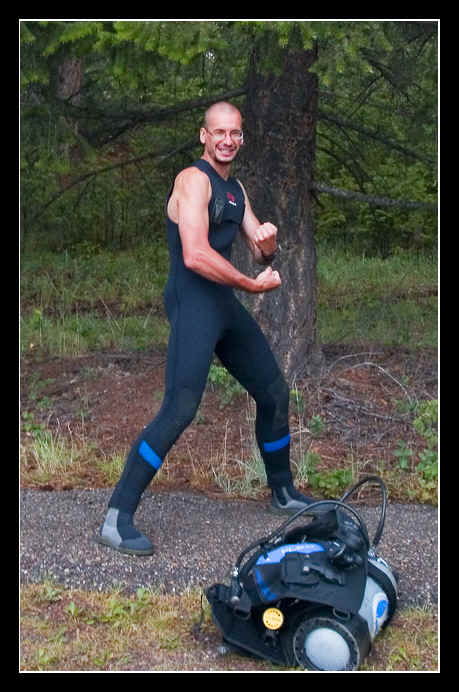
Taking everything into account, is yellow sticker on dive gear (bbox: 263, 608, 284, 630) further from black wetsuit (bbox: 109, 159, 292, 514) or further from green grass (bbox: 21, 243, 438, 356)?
green grass (bbox: 21, 243, 438, 356)

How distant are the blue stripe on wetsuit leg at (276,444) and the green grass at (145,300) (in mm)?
3061

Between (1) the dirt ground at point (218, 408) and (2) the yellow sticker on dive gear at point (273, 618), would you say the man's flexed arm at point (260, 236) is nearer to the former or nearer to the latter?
(1) the dirt ground at point (218, 408)

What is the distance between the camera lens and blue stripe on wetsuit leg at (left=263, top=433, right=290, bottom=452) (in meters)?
5.34

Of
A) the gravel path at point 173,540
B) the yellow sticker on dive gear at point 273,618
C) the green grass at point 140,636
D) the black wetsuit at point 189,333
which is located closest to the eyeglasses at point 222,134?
the black wetsuit at point 189,333

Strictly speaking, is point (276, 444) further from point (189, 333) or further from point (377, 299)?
point (377, 299)

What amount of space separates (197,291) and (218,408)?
231 centimetres

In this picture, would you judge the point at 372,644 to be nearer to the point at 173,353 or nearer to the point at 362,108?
the point at 173,353

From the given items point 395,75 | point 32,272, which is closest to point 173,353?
point 395,75

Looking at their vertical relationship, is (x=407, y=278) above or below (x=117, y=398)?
above

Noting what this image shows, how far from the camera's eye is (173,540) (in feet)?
16.4

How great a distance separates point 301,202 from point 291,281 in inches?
21.9

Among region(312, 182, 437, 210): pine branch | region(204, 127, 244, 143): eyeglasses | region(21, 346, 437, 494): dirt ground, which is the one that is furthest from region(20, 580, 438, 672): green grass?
region(312, 182, 437, 210): pine branch

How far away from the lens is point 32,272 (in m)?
10.8

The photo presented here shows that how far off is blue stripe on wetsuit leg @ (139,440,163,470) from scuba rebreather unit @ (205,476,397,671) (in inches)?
Answer: 37.5
